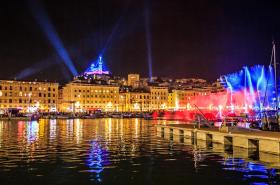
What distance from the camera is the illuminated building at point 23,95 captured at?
185500mm

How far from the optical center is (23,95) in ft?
628

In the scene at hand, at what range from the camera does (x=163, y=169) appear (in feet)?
85.4

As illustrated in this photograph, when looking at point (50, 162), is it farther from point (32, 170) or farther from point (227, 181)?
point (227, 181)

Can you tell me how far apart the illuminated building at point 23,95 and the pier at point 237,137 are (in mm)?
143764

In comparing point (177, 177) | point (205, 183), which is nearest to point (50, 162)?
point (177, 177)

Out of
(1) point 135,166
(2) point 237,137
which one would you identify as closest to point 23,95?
(2) point 237,137

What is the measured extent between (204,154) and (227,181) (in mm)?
11707

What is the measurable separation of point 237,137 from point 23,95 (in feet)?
543

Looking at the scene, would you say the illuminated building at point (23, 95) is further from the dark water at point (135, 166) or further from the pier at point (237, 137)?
the dark water at point (135, 166)

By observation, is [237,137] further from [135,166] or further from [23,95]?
[23,95]

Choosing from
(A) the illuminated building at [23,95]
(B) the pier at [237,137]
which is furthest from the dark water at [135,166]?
(A) the illuminated building at [23,95]

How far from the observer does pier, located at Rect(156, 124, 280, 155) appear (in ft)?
109

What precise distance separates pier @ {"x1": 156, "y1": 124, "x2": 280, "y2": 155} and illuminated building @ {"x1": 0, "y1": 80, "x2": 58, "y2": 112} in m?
144

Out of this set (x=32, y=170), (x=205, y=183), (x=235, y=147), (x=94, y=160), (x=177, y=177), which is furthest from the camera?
(x=235, y=147)
